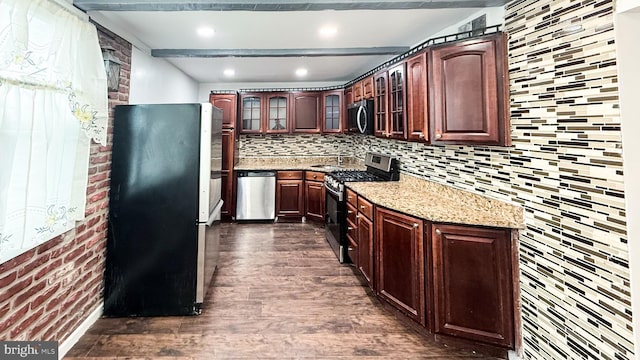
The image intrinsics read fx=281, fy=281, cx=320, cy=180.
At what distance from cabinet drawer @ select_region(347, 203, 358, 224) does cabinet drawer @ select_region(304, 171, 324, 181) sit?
1.59m

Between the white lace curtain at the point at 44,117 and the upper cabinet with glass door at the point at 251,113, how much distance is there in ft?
10.4

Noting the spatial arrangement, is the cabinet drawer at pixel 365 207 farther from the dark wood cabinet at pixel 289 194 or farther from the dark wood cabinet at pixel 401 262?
the dark wood cabinet at pixel 289 194

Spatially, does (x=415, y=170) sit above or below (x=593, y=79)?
below

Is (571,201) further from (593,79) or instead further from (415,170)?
(415,170)

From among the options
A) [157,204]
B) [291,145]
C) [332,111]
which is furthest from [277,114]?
[157,204]

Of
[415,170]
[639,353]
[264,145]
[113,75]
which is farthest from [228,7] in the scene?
[264,145]

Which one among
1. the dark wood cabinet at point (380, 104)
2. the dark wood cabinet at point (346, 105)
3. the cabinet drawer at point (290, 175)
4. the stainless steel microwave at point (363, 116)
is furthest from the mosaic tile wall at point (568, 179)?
the cabinet drawer at point (290, 175)

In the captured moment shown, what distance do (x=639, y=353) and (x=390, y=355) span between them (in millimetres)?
1189

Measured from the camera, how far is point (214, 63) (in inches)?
155

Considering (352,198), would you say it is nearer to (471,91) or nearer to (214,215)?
(214,215)

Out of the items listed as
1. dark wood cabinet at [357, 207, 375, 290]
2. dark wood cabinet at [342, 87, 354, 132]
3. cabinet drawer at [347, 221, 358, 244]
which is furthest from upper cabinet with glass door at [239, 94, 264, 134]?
dark wood cabinet at [357, 207, 375, 290]

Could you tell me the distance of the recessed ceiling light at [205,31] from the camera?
A: 2.62 meters

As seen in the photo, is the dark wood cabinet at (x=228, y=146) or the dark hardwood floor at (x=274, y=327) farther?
the dark wood cabinet at (x=228, y=146)

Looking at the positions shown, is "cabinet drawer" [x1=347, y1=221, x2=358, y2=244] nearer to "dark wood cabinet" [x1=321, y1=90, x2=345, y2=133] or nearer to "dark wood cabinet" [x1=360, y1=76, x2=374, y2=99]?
"dark wood cabinet" [x1=360, y1=76, x2=374, y2=99]
